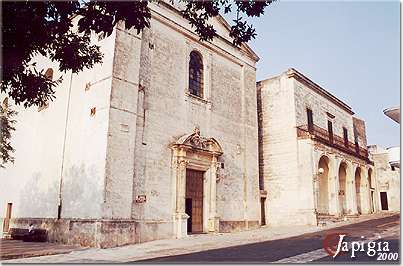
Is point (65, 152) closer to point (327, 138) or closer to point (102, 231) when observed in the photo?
point (102, 231)

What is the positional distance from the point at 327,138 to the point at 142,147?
13630mm

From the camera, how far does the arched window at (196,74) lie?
17.5m

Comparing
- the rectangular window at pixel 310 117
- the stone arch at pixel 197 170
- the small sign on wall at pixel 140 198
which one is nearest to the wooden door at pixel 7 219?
the small sign on wall at pixel 140 198

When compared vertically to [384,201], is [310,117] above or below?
above

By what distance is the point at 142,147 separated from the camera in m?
14.2

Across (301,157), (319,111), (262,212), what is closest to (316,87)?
(319,111)

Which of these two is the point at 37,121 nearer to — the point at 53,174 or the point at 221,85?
the point at 53,174

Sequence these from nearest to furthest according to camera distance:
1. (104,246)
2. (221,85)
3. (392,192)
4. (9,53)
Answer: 1. (9,53)
2. (104,246)
3. (221,85)
4. (392,192)

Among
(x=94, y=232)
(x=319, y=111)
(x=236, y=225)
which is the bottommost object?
(x=94, y=232)

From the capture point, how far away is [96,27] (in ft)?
Result: 20.2

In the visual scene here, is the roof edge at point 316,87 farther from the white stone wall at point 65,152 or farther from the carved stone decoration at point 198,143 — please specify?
the white stone wall at point 65,152

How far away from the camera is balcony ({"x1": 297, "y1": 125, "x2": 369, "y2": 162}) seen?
20766 millimetres

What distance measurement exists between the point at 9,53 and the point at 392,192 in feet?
102

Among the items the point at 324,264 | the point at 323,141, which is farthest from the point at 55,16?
the point at 323,141
